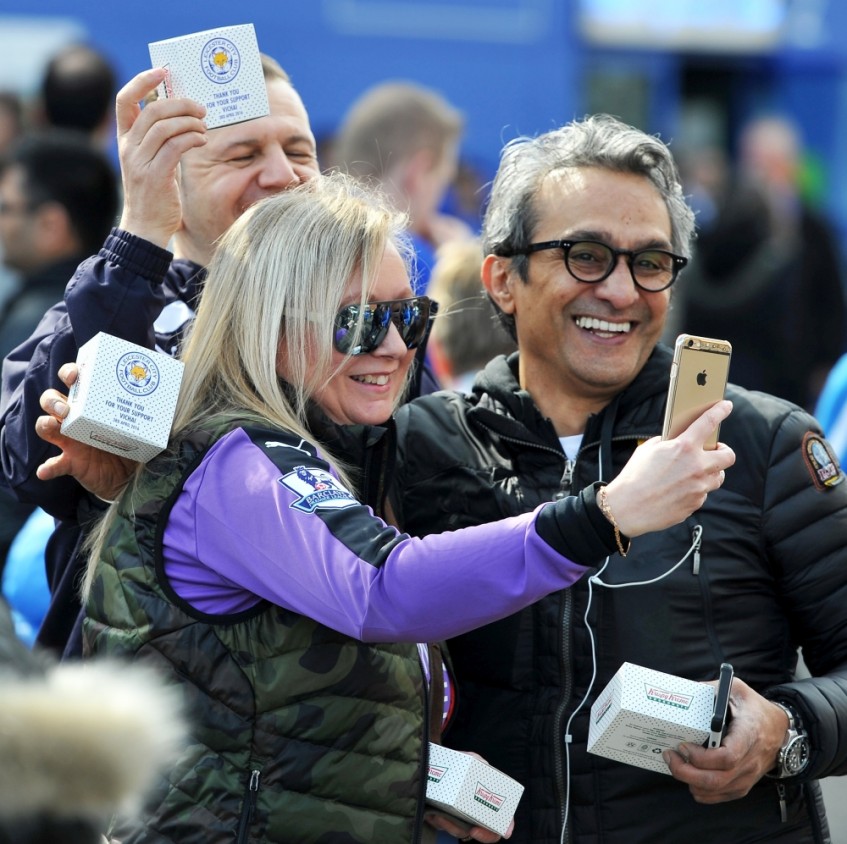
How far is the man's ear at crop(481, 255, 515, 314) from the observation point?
3311mm

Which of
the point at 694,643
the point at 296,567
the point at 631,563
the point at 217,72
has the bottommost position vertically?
the point at 694,643

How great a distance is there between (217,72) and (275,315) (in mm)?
735

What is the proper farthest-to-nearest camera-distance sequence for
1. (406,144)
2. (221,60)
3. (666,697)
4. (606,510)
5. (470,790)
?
1. (406,144)
2. (221,60)
3. (470,790)
4. (666,697)
5. (606,510)

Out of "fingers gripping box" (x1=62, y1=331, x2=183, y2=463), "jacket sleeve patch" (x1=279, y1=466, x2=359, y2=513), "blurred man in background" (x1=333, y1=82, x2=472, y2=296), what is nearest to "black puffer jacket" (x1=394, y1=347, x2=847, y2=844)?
"jacket sleeve patch" (x1=279, y1=466, x2=359, y2=513)

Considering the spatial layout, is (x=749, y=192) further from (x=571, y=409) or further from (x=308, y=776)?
(x=308, y=776)

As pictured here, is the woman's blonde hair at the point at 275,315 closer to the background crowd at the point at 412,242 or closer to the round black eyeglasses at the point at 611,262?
the background crowd at the point at 412,242

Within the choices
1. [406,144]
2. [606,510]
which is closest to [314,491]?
[606,510]

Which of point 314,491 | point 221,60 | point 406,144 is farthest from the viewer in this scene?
point 406,144

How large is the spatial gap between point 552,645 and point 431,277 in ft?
10.3

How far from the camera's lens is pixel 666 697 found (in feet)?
8.41

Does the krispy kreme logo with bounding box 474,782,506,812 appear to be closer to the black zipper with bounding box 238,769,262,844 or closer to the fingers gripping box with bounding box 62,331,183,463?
the black zipper with bounding box 238,769,262,844

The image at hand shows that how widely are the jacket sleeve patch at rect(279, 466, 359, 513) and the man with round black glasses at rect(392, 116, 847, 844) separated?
21.4 inches

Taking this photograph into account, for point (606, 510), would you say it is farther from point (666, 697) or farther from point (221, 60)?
point (221, 60)

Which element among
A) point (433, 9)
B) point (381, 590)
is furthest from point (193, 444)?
point (433, 9)
